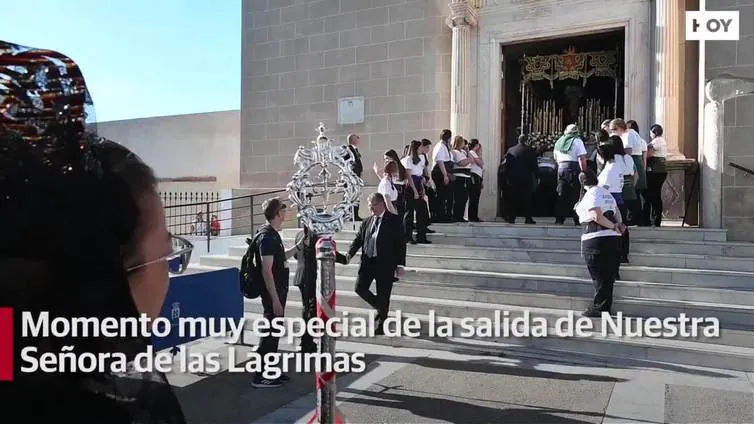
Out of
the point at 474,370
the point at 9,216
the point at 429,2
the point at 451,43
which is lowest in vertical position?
the point at 474,370

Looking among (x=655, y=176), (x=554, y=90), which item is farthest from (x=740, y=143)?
(x=554, y=90)

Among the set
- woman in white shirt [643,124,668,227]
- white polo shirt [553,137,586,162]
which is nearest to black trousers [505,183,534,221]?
white polo shirt [553,137,586,162]

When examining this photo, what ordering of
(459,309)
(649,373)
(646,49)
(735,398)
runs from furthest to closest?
(646,49) < (459,309) < (649,373) < (735,398)

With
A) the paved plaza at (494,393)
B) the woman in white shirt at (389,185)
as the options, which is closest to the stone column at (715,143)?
the paved plaza at (494,393)

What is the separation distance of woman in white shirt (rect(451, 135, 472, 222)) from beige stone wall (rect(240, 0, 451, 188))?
2.00 metres

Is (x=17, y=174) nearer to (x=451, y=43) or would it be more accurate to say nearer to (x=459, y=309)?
(x=459, y=309)

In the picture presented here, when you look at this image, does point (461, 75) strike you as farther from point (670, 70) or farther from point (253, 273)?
point (253, 273)

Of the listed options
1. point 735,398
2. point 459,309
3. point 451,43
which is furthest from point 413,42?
point 735,398

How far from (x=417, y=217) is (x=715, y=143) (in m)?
4.55

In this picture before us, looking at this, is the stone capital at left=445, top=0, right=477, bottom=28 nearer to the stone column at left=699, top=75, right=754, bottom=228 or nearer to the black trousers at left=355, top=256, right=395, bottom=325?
the stone column at left=699, top=75, right=754, bottom=228

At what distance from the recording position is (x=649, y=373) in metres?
5.34

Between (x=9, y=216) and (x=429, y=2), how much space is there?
11.6 m

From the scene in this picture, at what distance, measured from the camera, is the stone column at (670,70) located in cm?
944

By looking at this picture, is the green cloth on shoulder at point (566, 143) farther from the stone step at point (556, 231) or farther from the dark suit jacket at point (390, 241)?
the dark suit jacket at point (390, 241)
